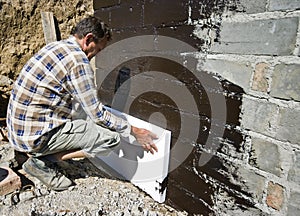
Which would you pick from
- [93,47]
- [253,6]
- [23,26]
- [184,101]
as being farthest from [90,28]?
[23,26]

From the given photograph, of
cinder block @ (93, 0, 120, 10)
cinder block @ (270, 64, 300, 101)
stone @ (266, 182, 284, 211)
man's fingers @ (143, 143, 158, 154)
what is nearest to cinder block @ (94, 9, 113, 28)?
cinder block @ (93, 0, 120, 10)

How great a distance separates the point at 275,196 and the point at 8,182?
6.44 ft

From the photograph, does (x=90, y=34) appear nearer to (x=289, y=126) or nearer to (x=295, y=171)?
(x=289, y=126)

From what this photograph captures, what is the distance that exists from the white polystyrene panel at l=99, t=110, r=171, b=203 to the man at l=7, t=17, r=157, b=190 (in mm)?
68

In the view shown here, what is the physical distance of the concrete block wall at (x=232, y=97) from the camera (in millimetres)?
1284

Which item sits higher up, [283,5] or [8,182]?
[283,5]

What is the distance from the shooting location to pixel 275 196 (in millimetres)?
1396

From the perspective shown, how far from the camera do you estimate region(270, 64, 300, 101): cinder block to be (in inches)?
48.3

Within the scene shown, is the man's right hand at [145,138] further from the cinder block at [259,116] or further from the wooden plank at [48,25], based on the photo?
the wooden plank at [48,25]

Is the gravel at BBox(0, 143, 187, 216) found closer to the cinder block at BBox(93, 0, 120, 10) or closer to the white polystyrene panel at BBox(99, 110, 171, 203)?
the white polystyrene panel at BBox(99, 110, 171, 203)

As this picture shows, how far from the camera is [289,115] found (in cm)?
127

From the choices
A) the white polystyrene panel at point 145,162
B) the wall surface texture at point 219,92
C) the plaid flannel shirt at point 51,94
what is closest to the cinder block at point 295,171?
the wall surface texture at point 219,92

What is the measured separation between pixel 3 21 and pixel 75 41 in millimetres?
1618

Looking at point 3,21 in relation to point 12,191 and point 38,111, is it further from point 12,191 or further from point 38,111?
point 12,191
